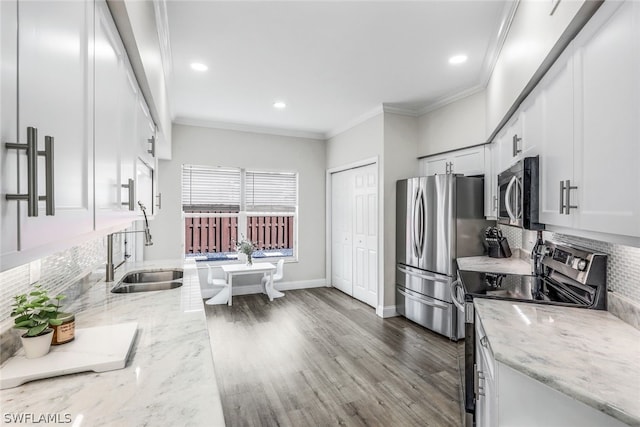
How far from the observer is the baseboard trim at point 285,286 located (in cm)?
509

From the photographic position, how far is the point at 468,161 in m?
3.62

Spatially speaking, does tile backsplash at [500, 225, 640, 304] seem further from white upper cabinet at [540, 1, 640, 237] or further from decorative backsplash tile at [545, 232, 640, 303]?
white upper cabinet at [540, 1, 640, 237]

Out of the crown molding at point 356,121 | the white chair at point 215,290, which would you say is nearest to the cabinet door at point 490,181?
the crown molding at point 356,121

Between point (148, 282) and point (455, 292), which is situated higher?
point (148, 282)

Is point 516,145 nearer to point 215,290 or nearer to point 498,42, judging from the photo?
point 498,42

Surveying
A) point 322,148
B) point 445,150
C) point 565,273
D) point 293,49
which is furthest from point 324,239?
point 565,273

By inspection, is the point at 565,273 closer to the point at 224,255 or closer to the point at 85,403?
the point at 85,403

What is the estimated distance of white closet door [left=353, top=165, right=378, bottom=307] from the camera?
443 cm

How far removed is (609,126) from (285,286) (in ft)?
15.7

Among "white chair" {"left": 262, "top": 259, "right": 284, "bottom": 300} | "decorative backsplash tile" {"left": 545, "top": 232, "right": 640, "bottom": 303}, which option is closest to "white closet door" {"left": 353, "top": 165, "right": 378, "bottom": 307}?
"white chair" {"left": 262, "top": 259, "right": 284, "bottom": 300}

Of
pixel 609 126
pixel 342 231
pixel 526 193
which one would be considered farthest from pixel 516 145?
pixel 342 231

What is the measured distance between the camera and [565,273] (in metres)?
1.81

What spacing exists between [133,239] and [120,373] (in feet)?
11.3

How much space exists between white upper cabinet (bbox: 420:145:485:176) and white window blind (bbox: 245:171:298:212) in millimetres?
2300
